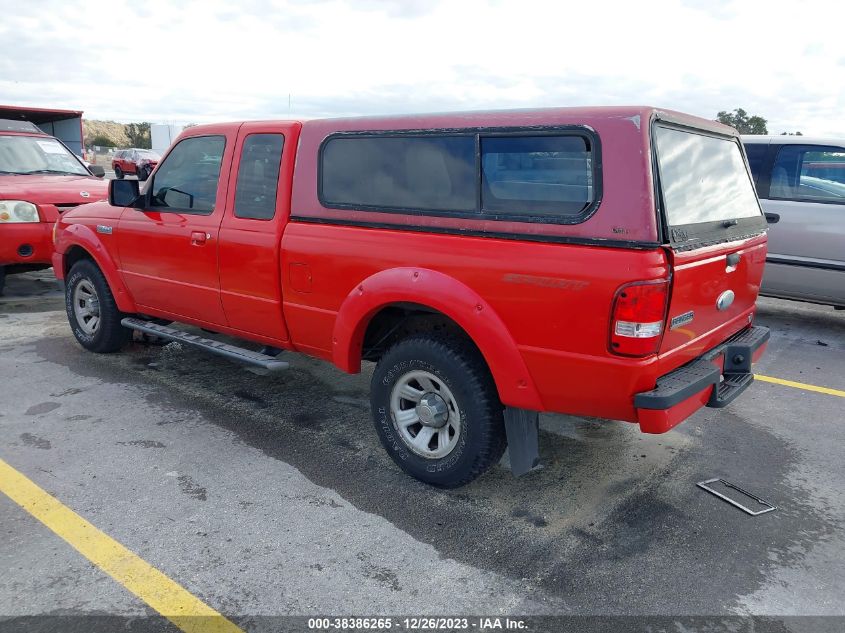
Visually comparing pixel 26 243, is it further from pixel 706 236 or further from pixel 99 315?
pixel 706 236

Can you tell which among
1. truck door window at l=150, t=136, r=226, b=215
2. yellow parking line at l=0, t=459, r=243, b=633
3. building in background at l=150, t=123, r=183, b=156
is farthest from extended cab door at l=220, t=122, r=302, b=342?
building in background at l=150, t=123, r=183, b=156

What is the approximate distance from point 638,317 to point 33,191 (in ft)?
22.7

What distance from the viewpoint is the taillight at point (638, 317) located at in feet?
8.94

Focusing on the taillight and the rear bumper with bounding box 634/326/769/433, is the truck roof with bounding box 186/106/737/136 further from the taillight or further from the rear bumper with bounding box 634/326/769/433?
the rear bumper with bounding box 634/326/769/433

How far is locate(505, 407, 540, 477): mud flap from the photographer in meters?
3.24

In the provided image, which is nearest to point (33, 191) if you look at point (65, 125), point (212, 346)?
point (212, 346)

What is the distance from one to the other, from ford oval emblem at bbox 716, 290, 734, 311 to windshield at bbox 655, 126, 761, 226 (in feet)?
1.25

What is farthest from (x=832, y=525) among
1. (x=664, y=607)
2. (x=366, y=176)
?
(x=366, y=176)

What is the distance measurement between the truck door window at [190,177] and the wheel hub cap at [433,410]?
6.72ft

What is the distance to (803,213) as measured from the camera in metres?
6.52

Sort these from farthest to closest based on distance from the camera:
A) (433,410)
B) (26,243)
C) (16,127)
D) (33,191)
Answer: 1. (16,127)
2. (33,191)
3. (26,243)
4. (433,410)

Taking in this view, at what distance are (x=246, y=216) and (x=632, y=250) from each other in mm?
2475

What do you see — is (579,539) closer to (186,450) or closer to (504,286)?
(504,286)

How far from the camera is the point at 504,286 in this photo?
302 centimetres
